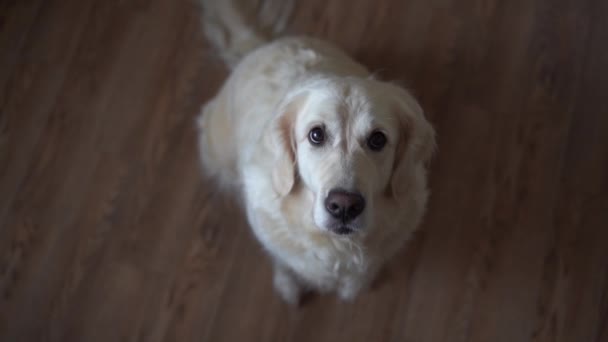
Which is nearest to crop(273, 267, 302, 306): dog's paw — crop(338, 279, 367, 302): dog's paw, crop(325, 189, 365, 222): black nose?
crop(338, 279, 367, 302): dog's paw

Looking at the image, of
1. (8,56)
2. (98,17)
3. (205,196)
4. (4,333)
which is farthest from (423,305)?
(8,56)

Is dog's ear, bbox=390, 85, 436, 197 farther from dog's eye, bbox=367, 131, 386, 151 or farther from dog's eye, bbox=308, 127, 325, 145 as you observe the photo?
dog's eye, bbox=308, 127, 325, 145

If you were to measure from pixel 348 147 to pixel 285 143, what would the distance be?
0.20 meters

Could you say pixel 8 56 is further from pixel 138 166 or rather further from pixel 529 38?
pixel 529 38

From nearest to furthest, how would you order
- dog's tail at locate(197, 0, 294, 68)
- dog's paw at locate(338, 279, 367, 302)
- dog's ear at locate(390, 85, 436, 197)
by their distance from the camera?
dog's ear at locate(390, 85, 436, 197)
dog's paw at locate(338, 279, 367, 302)
dog's tail at locate(197, 0, 294, 68)

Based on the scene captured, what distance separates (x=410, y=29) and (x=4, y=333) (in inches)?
88.9

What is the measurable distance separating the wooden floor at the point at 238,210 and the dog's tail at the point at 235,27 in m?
0.14

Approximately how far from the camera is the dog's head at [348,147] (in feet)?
3.91

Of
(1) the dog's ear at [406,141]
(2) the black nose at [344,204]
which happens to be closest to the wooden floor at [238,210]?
(1) the dog's ear at [406,141]

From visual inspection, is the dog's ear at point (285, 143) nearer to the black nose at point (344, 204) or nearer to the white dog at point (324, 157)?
the white dog at point (324, 157)

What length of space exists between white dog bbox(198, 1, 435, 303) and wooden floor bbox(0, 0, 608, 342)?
33cm

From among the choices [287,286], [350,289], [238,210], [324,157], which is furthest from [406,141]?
[238,210]

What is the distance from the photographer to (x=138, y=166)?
2082 mm

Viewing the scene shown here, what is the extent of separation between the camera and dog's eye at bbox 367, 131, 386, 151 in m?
1.25
